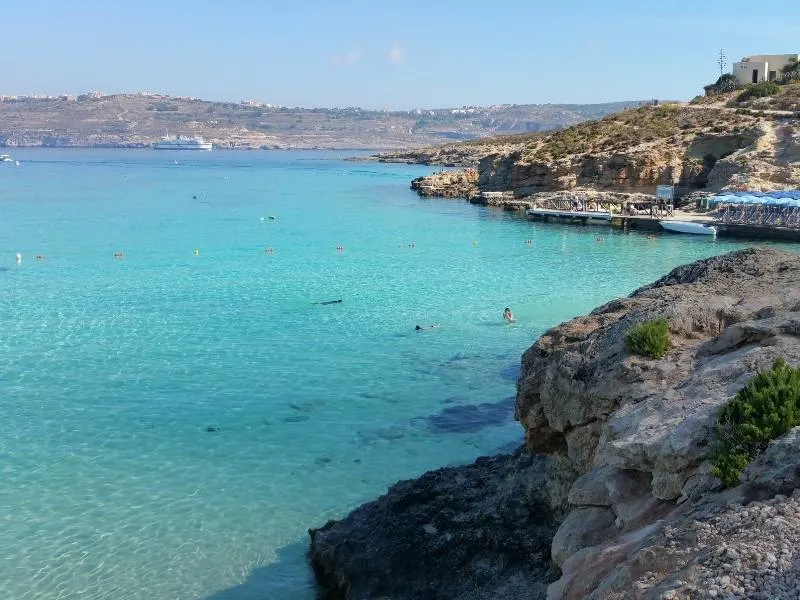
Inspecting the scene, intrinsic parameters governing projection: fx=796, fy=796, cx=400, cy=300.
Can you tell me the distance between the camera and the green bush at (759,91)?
74.8 metres

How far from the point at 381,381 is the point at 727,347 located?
1142 cm

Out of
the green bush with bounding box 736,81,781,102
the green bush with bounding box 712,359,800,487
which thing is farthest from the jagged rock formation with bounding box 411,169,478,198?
the green bush with bounding box 712,359,800,487

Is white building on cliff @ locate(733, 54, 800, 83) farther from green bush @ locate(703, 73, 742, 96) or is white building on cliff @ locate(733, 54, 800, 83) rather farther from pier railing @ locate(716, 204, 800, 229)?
pier railing @ locate(716, 204, 800, 229)

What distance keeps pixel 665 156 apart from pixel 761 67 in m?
44.2

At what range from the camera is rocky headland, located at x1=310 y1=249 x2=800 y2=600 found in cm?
515

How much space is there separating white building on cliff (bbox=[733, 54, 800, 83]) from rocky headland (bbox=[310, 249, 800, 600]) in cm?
9348

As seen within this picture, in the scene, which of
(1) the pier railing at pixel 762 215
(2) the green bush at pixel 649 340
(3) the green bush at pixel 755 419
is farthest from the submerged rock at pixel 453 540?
(1) the pier railing at pixel 762 215

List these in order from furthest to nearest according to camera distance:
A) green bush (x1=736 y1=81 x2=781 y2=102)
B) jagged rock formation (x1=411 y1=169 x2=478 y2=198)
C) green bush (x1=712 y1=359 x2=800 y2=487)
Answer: jagged rock formation (x1=411 y1=169 x2=478 y2=198) < green bush (x1=736 y1=81 x2=781 y2=102) < green bush (x1=712 y1=359 x2=800 y2=487)

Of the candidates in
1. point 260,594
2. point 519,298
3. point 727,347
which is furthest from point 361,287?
point 727,347

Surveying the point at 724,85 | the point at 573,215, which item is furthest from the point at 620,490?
the point at 724,85

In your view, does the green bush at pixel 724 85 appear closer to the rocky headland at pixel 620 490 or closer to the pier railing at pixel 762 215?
the pier railing at pixel 762 215

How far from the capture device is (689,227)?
45562 millimetres

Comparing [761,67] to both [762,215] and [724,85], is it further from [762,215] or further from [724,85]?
[762,215]

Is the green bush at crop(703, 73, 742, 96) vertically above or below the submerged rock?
above
